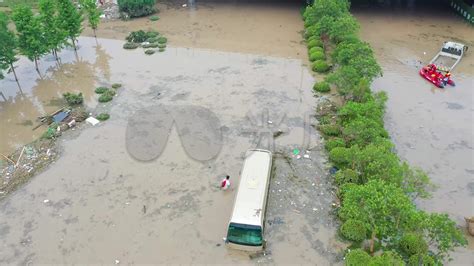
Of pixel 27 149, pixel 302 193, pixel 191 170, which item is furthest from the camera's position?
pixel 27 149

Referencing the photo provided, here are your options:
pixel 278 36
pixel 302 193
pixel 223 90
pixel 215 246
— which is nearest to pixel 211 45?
pixel 278 36

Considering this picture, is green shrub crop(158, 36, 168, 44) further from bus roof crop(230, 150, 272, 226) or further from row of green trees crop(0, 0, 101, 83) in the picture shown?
bus roof crop(230, 150, 272, 226)

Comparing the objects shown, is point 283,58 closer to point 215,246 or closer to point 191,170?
point 191,170

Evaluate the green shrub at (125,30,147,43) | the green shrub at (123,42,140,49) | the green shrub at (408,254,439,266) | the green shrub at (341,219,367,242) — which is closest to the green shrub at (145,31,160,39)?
the green shrub at (125,30,147,43)

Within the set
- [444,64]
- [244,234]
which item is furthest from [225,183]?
[444,64]

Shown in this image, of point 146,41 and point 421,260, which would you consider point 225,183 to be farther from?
point 146,41
